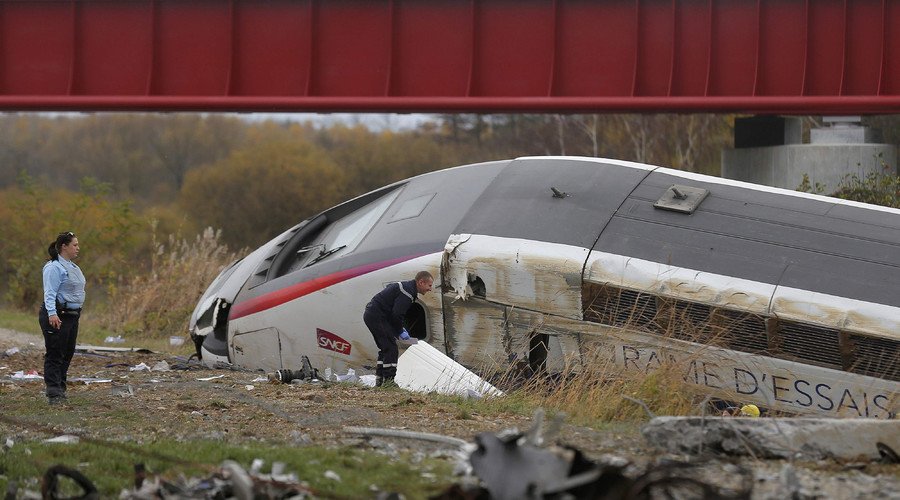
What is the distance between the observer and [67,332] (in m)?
10.1

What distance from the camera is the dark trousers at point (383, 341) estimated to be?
10.5 metres

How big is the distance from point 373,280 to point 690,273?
3.20 meters

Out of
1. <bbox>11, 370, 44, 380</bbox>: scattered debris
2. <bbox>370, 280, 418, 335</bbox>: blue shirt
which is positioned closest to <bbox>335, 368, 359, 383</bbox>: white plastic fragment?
<bbox>370, 280, 418, 335</bbox>: blue shirt

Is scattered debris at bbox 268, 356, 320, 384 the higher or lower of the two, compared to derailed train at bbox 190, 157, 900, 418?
lower

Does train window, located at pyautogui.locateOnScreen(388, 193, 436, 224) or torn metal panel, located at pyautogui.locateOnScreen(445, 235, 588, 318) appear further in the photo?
train window, located at pyautogui.locateOnScreen(388, 193, 436, 224)

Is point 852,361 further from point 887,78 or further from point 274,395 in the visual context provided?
point 887,78

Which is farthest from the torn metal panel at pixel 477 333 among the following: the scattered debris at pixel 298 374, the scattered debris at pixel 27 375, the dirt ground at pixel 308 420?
the scattered debris at pixel 27 375

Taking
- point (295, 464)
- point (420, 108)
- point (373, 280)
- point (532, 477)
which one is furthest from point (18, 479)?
point (420, 108)

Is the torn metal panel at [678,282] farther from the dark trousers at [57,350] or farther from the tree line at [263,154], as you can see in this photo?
the tree line at [263,154]

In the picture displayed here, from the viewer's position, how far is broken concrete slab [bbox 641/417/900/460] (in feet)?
21.8

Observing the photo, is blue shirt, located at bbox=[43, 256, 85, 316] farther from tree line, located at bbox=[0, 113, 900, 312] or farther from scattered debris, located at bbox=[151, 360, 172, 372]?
tree line, located at bbox=[0, 113, 900, 312]

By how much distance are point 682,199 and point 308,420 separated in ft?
13.7

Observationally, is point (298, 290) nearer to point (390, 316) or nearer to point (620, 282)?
point (390, 316)

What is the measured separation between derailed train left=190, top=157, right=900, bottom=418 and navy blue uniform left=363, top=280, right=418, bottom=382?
11.7 inches
